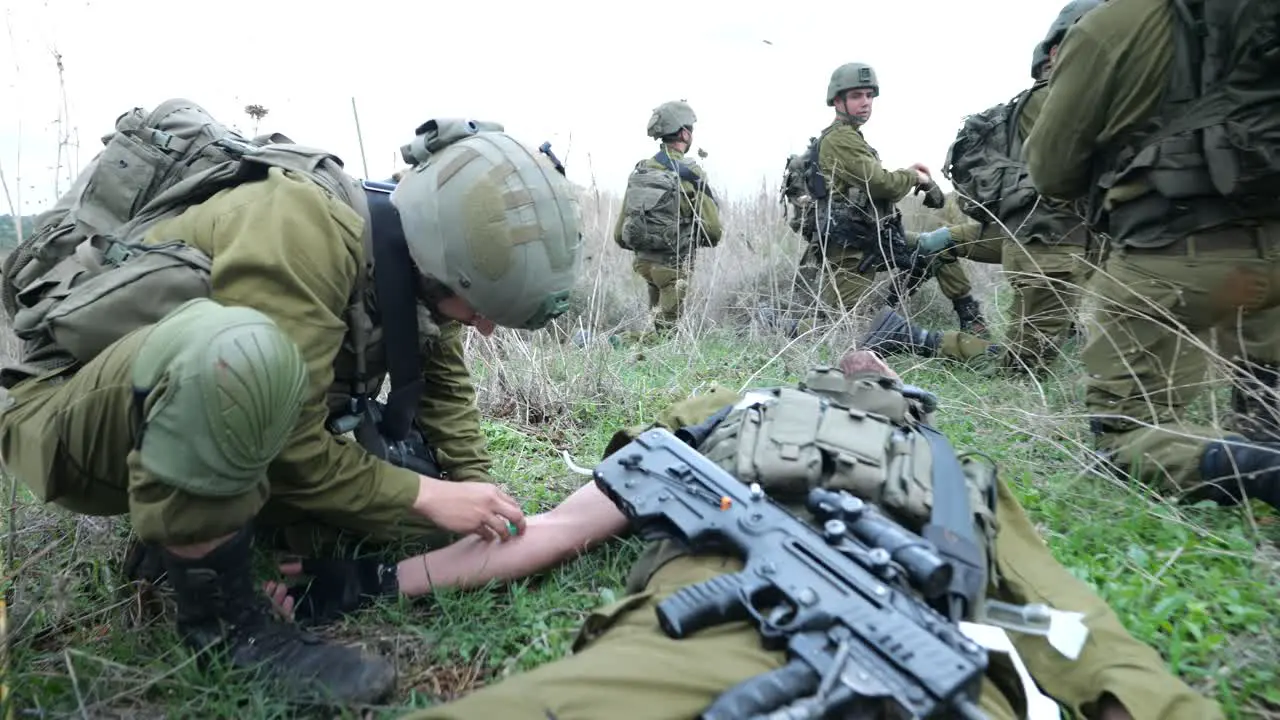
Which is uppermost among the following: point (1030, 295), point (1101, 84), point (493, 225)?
point (1101, 84)

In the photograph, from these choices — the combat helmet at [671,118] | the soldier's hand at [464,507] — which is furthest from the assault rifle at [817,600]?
the combat helmet at [671,118]

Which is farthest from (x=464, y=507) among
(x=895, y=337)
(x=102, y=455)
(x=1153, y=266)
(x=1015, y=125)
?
(x=1015, y=125)

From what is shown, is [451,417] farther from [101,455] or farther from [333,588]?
[101,455]

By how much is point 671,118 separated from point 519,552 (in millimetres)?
5283

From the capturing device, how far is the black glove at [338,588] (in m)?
1.89

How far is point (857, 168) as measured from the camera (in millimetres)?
5570

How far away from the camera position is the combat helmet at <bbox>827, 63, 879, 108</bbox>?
220 inches

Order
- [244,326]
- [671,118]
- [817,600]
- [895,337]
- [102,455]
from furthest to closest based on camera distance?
[671,118]
[895,337]
[102,455]
[244,326]
[817,600]

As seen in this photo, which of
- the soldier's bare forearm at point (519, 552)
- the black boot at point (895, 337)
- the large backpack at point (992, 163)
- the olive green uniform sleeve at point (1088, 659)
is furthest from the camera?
the large backpack at point (992, 163)

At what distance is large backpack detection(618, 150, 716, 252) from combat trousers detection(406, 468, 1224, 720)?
505 cm

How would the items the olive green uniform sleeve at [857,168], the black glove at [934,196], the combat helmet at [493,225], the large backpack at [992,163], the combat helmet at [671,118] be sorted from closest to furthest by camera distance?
the combat helmet at [493,225] < the large backpack at [992,163] < the olive green uniform sleeve at [857,168] < the black glove at [934,196] < the combat helmet at [671,118]

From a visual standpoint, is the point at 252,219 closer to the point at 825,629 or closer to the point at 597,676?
the point at 597,676

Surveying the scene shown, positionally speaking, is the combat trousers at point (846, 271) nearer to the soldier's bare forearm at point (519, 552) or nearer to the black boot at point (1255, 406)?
the black boot at point (1255, 406)

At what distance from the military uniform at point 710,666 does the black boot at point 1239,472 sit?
0.79 meters
